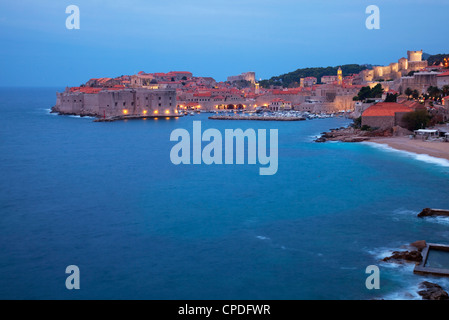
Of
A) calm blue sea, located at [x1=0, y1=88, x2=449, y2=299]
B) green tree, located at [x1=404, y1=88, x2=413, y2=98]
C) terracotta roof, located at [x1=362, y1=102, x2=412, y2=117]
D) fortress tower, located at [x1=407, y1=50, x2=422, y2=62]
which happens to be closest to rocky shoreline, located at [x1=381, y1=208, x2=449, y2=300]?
calm blue sea, located at [x1=0, y1=88, x2=449, y2=299]

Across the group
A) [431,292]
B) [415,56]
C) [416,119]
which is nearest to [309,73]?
[415,56]

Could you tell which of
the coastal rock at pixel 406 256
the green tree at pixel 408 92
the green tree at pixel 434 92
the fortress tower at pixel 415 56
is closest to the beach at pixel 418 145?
the green tree at pixel 434 92

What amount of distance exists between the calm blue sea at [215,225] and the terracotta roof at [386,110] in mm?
3277

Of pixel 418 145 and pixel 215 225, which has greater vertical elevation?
pixel 418 145

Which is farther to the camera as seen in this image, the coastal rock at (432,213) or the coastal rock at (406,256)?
the coastal rock at (432,213)

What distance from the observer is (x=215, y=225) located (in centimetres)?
757

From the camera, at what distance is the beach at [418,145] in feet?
41.9

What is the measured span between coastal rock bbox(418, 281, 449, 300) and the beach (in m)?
7.94

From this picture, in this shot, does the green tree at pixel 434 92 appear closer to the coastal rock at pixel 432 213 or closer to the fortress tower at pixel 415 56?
the fortress tower at pixel 415 56

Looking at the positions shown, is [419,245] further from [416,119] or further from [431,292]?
[416,119]

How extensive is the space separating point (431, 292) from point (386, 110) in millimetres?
12943
